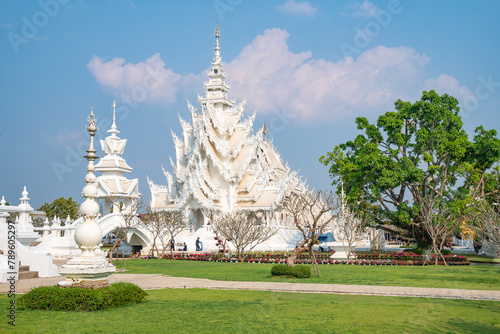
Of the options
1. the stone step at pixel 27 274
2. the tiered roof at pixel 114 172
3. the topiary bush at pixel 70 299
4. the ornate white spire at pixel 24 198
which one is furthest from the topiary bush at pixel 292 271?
the tiered roof at pixel 114 172

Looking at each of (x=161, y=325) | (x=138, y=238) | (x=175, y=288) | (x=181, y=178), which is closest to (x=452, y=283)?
(x=175, y=288)

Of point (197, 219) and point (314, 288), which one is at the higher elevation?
point (197, 219)

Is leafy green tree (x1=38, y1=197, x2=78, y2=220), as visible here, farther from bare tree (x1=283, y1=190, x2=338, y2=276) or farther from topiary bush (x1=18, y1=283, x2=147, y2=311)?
topiary bush (x1=18, y1=283, x2=147, y2=311)

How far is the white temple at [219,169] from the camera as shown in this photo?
166ft

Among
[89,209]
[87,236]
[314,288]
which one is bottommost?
[314,288]

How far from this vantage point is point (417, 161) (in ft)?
110

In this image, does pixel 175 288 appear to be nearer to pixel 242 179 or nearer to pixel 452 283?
pixel 452 283

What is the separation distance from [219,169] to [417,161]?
2295 centimetres

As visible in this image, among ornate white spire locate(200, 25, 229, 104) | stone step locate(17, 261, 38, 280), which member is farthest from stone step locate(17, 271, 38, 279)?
ornate white spire locate(200, 25, 229, 104)

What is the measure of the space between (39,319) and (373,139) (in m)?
29.0

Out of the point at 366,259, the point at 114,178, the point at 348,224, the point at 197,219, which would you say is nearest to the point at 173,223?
the point at 348,224

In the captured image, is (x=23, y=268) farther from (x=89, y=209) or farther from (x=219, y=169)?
(x=219, y=169)

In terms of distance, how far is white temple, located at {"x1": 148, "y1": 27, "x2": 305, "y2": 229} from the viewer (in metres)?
50.6

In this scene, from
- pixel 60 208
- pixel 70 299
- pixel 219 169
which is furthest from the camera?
pixel 60 208
